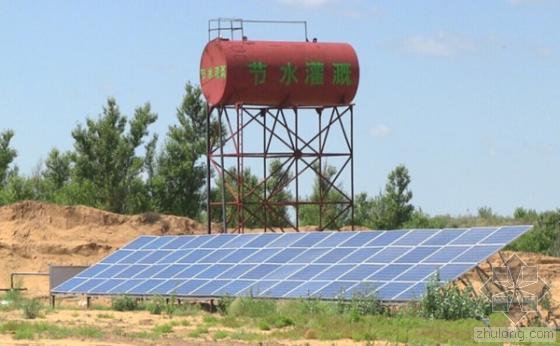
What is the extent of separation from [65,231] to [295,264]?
68.1ft

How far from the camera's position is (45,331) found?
31.3 metres

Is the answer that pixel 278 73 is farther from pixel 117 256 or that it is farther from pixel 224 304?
pixel 224 304

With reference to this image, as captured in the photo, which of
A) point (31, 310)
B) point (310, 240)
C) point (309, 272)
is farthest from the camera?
point (310, 240)

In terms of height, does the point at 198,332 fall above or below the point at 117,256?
below

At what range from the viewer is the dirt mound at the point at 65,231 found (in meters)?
54.0

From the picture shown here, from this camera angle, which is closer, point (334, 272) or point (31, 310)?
point (334, 272)

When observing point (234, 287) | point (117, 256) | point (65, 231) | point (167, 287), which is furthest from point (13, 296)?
point (65, 231)

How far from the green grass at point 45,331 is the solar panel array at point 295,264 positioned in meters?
5.41

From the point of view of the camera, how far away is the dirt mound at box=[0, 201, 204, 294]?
53969mm

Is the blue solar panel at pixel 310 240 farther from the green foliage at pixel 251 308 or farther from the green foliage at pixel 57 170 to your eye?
the green foliage at pixel 57 170

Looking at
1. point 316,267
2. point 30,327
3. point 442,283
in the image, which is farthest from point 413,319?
point 30,327

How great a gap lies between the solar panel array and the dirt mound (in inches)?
413

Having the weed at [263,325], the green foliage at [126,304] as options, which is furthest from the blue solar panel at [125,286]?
the weed at [263,325]

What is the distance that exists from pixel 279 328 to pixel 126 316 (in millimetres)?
5592
